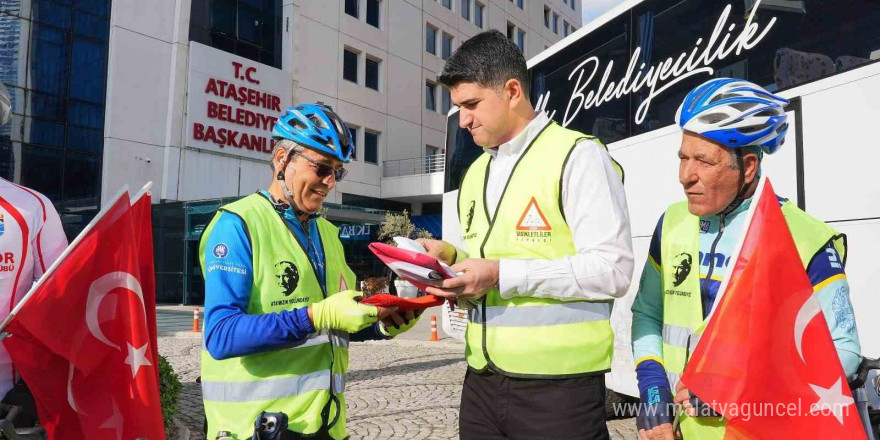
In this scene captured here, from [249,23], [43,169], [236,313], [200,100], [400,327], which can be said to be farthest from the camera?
[249,23]

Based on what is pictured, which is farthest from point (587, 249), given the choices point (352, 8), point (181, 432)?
point (352, 8)

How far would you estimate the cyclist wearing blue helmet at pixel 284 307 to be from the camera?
216cm

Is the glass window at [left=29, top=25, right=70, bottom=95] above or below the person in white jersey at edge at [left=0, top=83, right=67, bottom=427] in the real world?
above

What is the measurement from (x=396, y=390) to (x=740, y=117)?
22.8 ft

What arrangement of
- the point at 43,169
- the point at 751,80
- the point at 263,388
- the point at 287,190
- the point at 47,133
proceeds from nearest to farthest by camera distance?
1. the point at 263,388
2. the point at 287,190
3. the point at 751,80
4. the point at 43,169
5. the point at 47,133

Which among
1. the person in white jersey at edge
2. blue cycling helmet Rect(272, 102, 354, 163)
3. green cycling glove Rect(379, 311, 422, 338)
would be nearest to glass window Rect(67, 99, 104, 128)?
the person in white jersey at edge

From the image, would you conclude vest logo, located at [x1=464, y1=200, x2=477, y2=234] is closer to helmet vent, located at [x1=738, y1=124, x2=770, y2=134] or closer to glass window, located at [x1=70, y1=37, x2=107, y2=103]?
helmet vent, located at [x1=738, y1=124, x2=770, y2=134]

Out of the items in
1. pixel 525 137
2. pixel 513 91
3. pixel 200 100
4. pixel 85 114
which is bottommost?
pixel 525 137

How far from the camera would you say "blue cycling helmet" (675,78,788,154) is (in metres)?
2.21

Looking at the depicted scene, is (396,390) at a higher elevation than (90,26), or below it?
below

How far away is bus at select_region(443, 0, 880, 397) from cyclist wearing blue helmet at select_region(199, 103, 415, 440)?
306 centimetres

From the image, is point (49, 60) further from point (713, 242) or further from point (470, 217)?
point (713, 242)

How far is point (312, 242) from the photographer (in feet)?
8.52

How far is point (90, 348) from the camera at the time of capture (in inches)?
88.3
